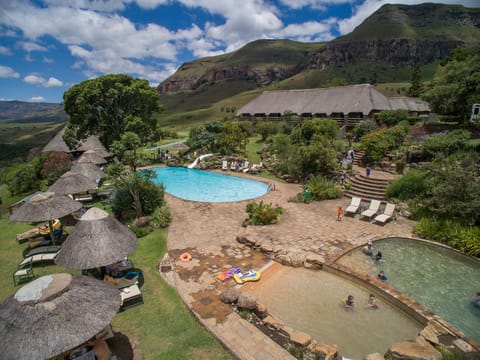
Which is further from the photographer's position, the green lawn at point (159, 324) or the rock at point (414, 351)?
the green lawn at point (159, 324)

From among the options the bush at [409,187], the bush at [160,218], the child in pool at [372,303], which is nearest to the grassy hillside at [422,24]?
the bush at [409,187]

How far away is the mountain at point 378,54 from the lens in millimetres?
105062

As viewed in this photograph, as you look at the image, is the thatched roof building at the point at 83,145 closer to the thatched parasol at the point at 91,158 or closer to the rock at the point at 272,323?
the thatched parasol at the point at 91,158

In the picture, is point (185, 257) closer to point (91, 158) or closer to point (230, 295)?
point (230, 295)

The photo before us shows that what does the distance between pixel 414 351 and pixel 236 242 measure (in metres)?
6.32

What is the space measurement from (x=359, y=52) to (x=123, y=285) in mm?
144039

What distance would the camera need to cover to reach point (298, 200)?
580 inches

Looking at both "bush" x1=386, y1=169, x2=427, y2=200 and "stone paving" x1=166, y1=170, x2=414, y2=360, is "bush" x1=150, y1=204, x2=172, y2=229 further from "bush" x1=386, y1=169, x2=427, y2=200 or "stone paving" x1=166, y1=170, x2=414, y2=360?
"bush" x1=386, y1=169, x2=427, y2=200

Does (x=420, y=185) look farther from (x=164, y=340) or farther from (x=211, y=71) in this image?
(x=211, y=71)

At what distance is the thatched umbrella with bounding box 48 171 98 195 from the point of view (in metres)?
12.6

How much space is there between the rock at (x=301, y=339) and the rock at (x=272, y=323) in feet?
1.44

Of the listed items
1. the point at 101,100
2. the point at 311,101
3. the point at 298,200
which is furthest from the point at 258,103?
the point at 298,200

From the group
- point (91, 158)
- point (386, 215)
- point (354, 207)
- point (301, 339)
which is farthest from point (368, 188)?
point (91, 158)

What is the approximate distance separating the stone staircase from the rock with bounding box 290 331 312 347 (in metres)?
10.6
